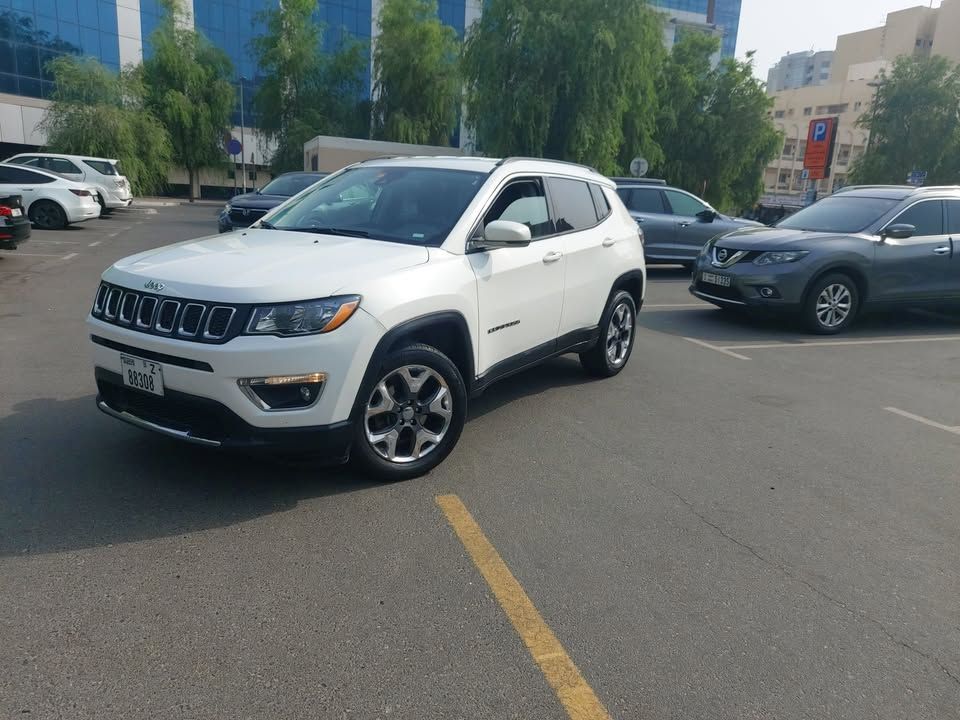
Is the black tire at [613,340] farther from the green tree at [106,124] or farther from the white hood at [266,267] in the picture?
the green tree at [106,124]

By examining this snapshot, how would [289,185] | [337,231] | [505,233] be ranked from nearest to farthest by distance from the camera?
1. [505,233]
2. [337,231]
3. [289,185]

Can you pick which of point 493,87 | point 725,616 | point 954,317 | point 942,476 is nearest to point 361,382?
point 725,616

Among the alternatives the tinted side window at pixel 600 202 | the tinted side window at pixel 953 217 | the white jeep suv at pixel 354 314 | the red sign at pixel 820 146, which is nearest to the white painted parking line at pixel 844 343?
the tinted side window at pixel 953 217

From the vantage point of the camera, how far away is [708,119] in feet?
112

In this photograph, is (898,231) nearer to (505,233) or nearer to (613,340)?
(613,340)

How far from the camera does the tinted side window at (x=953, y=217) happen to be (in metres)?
9.83

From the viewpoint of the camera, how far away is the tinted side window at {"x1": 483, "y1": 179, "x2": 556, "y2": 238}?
493 cm

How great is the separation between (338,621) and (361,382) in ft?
4.06

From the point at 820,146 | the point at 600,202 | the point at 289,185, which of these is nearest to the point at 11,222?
the point at 289,185

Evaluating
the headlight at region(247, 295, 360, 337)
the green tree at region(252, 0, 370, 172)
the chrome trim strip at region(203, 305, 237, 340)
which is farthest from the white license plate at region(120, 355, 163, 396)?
the green tree at region(252, 0, 370, 172)

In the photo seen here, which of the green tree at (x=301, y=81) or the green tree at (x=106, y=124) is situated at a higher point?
the green tree at (x=301, y=81)

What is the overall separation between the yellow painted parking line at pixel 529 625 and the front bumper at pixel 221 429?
2.31 ft

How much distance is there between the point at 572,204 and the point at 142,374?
343cm

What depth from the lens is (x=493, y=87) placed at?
963 inches
